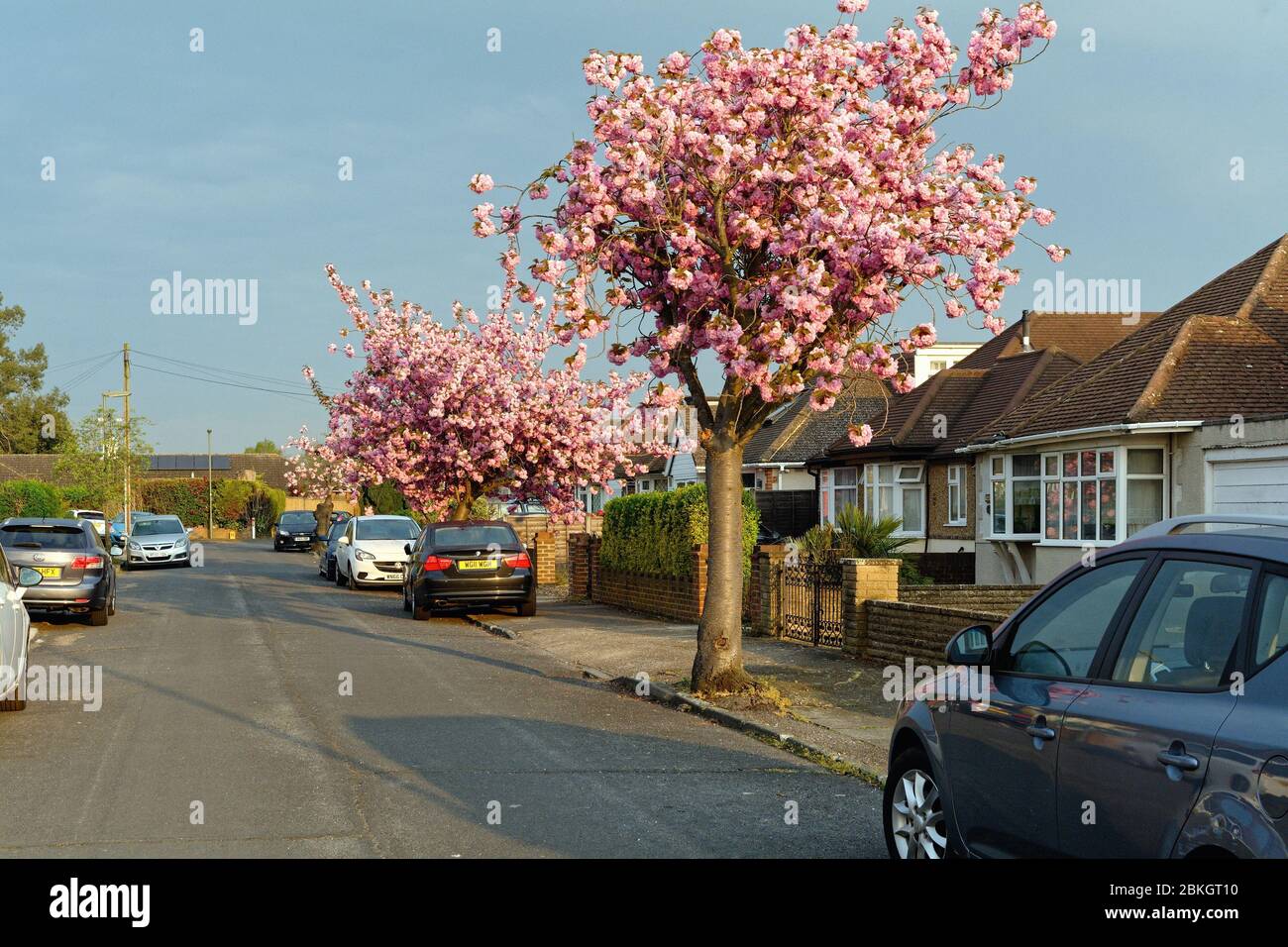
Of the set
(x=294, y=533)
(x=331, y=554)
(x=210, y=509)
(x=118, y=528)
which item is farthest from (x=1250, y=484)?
(x=210, y=509)

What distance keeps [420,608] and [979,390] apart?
19.8 m

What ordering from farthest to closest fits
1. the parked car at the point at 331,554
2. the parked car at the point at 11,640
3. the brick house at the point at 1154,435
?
the parked car at the point at 331,554 < the brick house at the point at 1154,435 < the parked car at the point at 11,640

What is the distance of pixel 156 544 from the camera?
41.9 meters

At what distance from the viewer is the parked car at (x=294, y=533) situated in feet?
193

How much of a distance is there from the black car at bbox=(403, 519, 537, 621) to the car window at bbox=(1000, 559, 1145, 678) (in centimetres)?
1691


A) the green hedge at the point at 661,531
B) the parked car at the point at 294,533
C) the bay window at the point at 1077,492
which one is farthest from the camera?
the parked car at the point at 294,533

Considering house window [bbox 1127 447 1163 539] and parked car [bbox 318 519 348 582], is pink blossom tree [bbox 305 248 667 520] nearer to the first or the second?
parked car [bbox 318 519 348 582]

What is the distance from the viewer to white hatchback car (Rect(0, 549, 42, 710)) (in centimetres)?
1038

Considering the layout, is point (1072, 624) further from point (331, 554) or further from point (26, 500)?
point (26, 500)

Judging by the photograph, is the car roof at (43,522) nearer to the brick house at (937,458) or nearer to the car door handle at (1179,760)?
the car door handle at (1179,760)

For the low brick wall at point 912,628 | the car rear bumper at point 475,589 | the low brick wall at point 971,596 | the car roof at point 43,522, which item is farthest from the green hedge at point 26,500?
the low brick wall at point 912,628

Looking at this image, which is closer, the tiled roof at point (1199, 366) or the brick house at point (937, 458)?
the tiled roof at point (1199, 366)

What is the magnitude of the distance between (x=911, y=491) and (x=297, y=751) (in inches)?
1089

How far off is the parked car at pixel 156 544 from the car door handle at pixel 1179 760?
40931mm
